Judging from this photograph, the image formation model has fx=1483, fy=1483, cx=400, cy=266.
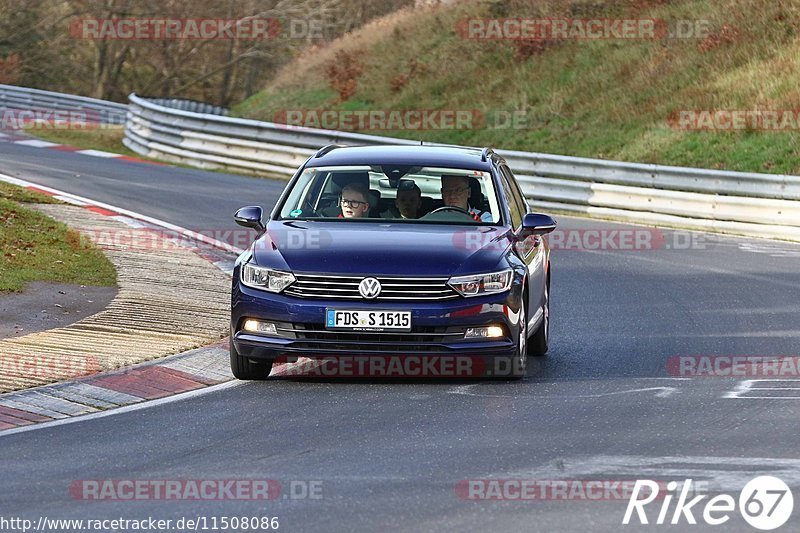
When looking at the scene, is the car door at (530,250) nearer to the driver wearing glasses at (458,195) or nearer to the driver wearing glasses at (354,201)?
the driver wearing glasses at (458,195)

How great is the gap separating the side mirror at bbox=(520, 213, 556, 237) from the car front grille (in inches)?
53.3

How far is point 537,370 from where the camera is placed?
36.2 feet

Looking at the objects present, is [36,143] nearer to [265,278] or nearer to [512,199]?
[512,199]

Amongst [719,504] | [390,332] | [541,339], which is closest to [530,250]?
[541,339]

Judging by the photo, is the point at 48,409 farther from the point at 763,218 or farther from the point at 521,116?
the point at 521,116

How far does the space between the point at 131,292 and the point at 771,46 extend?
21.5m

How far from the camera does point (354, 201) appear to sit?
1108cm

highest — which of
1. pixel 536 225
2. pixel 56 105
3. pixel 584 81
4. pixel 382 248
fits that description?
pixel 584 81

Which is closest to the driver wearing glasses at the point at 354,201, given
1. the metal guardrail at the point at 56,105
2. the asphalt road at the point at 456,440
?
the asphalt road at the point at 456,440

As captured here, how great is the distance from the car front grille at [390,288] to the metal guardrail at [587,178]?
28.1 feet

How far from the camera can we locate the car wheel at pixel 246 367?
10.3 m

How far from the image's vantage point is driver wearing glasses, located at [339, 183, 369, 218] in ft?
36.3

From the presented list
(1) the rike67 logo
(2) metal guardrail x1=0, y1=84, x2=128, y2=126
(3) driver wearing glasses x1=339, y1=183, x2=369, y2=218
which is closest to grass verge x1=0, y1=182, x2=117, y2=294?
(3) driver wearing glasses x1=339, y1=183, x2=369, y2=218

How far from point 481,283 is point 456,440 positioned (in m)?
1.99
